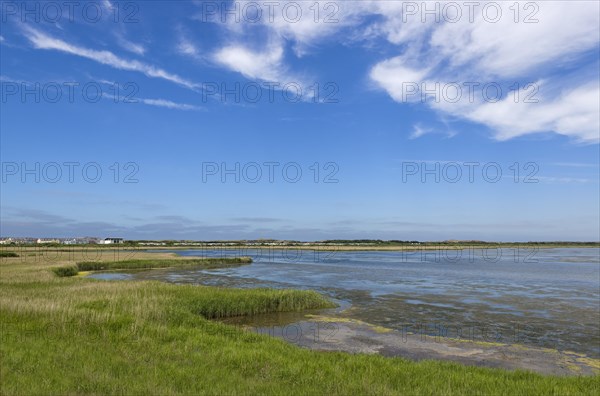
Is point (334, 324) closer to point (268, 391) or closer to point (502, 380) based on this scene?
point (502, 380)

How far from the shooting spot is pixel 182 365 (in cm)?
1237

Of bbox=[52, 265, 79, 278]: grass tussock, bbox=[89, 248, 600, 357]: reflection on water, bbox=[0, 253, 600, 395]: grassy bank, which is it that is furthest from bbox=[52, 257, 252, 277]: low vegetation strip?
bbox=[0, 253, 600, 395]: grassy bank

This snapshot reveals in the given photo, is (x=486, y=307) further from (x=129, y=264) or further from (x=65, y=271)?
(x=129, y=264)

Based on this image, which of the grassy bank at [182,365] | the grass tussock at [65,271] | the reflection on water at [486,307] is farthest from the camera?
the grass tussock at [65,271]

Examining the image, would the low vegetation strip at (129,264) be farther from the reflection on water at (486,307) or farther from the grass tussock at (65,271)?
the reflection on water at (486,307)

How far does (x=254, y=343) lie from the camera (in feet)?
56.0

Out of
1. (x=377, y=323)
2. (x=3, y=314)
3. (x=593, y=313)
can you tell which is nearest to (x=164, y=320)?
(x=3, y=314)

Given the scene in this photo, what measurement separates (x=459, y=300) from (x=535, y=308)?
5946 mm

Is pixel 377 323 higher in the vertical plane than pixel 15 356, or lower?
lower

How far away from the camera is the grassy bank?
Answer: 33.3 ft

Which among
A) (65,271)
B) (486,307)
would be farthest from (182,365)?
(65,271)

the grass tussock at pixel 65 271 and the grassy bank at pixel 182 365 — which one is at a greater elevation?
the grassy bank at pixel 182 365

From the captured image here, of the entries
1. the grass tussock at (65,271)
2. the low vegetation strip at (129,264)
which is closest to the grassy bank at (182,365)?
the grass tussock at (65,271)

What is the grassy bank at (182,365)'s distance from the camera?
33.3 ft
